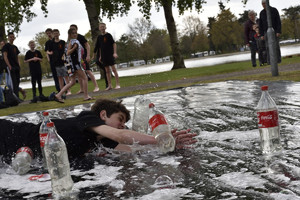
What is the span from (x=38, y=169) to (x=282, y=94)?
498 cm

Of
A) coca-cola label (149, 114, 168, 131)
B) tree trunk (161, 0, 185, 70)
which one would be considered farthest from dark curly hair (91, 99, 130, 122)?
tree trunk (161, 0, 185, 70)

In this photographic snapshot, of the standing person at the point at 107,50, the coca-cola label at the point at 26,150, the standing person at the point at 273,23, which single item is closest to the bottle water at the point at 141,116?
the coca-cola label at the point at 26,150

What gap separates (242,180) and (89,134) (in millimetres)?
1787

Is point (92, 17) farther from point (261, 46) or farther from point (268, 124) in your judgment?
point (268, 124)

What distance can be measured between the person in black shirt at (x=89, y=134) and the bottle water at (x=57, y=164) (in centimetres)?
52

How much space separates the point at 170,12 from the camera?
3102cm

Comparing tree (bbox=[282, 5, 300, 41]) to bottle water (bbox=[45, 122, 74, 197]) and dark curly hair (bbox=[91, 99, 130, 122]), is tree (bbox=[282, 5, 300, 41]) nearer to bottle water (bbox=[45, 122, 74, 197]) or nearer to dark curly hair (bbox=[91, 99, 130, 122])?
dark curly hair (bbox=[91, 99, 130, 122])

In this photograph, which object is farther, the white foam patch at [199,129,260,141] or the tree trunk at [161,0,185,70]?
the tree trunk at [161,0,185,70]

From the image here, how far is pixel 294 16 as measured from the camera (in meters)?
103

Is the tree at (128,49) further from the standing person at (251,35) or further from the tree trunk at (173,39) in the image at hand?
the standing person at (251,35)

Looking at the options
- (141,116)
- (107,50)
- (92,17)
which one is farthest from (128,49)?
(141,116)

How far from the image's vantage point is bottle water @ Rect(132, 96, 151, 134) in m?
6.07

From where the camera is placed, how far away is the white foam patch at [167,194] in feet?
10.1

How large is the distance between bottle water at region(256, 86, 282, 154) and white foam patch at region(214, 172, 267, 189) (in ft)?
2.42
